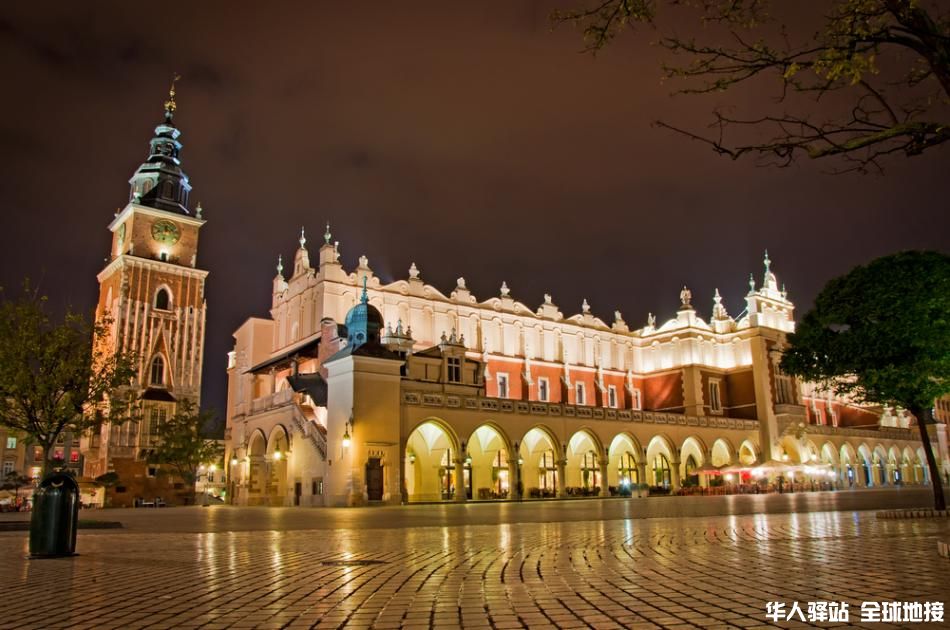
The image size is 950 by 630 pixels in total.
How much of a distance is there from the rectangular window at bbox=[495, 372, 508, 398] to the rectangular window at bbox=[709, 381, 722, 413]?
19907mm

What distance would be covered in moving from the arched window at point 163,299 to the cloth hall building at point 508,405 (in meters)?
7.99

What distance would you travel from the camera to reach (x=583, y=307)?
230 ft

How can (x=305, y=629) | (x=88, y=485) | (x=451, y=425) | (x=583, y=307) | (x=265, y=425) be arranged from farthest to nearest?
(x=583, y=307)
(x=88, y=485)
(x=265, y=425)
(x=451, y=425)
(x=305, y=629)

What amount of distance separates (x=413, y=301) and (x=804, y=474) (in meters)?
35.6

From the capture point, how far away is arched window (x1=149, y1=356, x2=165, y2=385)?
217ft

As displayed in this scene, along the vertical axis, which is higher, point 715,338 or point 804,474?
point 715,338

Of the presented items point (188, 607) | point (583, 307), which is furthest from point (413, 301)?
point (188, 607)

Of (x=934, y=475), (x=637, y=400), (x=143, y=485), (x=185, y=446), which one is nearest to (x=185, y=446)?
(x=185, y=446)

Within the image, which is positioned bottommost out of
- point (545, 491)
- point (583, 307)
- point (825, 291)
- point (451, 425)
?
point (545, 491)

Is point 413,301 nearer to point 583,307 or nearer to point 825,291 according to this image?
point 583,307

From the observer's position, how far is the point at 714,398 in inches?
2692

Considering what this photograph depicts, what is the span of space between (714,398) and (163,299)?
5230 cm

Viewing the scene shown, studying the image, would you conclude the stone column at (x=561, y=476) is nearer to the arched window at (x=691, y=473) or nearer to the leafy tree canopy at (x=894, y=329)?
the arched window at (x=691, y=473)

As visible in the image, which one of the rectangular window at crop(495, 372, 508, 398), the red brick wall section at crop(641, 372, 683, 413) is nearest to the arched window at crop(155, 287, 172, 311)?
the rectangular window at crop(495, 372, 508, 398)
